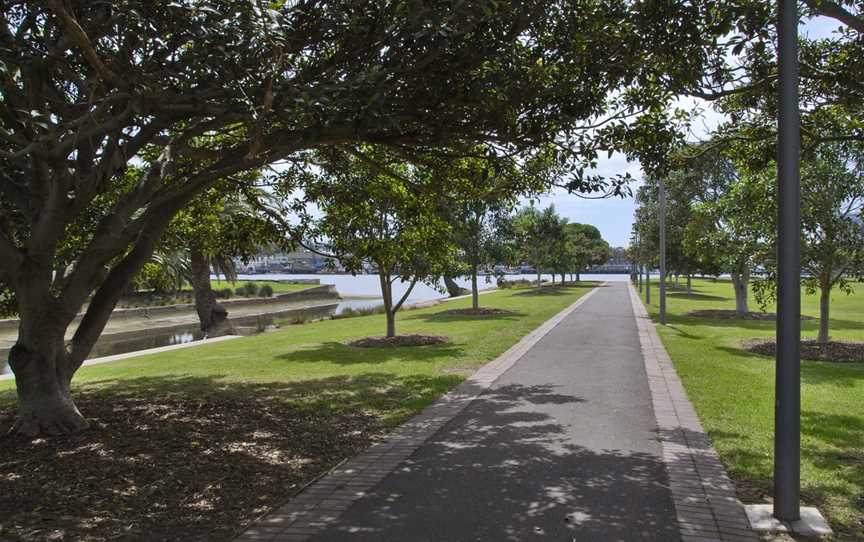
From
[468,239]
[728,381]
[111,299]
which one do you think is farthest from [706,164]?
[111,299]

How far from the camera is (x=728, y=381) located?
1001 centimetres

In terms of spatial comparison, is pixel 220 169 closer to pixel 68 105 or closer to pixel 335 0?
pixel 68 105

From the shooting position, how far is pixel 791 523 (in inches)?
174

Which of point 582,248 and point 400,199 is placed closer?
point 400,199

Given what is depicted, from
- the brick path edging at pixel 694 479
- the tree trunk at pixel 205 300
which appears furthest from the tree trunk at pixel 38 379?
the tree trunk at pixel 205 300

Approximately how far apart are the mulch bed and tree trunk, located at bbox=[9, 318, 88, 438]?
22 cm

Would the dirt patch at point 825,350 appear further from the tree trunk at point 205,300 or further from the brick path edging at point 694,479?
the tree trunk at point 205,300

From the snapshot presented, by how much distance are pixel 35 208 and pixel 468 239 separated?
66.5 feet

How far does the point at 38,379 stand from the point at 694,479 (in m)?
6.46

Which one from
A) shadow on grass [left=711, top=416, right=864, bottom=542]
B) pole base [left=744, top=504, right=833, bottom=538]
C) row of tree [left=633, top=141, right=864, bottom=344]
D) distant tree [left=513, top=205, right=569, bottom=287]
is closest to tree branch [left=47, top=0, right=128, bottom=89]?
pole base [left=744, top=504, right=833, bottom=538]

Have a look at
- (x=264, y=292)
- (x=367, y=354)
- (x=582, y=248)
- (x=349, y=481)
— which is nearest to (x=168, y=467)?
A: (x=349, y=481)

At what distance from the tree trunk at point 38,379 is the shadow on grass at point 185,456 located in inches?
8.7

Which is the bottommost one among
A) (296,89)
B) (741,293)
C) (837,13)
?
(741,293)

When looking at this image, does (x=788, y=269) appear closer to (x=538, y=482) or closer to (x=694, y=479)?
(x=694, y=479)
